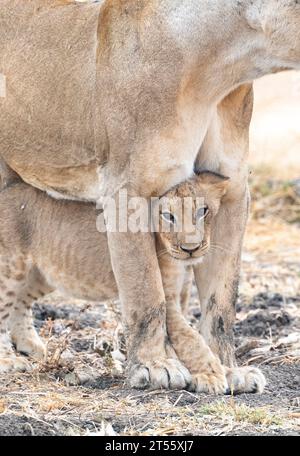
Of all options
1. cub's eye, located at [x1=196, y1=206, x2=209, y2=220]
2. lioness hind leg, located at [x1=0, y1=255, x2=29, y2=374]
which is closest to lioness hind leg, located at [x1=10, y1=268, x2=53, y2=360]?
lioness hind leg, located at [x1=0, y1=255, x2=29, y2=374]

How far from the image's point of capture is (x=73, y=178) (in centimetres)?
624

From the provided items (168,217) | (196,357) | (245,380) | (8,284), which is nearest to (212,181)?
(168,217)

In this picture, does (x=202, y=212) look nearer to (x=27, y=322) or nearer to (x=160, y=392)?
(x=160, y=392)

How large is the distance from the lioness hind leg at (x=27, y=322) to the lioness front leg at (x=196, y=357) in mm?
934

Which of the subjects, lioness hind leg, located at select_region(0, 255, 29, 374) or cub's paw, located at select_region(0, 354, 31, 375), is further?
lioness hind leg, located at select_region(0, 255, 29, 374)

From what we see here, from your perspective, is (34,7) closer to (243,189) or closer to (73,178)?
(73,178)

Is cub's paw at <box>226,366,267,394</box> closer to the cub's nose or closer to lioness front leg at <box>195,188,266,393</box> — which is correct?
lioness front leg at <box>195,188,266,393</box>

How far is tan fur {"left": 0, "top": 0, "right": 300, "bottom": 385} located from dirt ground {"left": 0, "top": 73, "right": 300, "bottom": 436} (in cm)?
31

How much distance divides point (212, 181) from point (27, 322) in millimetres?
1420

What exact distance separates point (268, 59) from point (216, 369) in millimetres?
1396

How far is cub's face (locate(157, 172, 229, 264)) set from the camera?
19.1 ft
